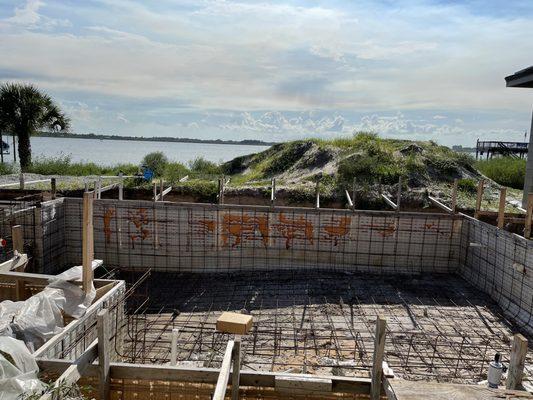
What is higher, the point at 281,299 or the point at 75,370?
the point at 75,370

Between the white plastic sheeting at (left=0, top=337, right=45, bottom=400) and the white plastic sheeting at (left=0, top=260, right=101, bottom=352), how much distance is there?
103 cm

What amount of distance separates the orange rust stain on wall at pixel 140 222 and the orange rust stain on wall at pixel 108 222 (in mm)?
481

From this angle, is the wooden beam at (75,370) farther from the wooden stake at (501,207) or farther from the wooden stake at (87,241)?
the wooden stake at (501,207)

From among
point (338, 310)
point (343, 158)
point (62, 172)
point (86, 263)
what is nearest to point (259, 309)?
point (338, 310)

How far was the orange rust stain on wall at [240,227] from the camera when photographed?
11180 millimetres

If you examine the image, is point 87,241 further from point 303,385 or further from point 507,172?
point 507,172

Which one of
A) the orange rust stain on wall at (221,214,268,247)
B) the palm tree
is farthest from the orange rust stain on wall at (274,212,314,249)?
the palm tree

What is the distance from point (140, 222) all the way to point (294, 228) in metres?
4.04

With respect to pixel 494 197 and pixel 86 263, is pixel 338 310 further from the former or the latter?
pixel 494 197

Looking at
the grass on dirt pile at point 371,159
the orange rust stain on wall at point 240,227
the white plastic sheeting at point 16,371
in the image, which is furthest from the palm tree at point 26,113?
the white plastic sheeting at point 16,371

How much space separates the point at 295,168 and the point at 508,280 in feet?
39.2

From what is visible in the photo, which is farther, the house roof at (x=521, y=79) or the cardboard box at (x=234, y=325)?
the house roof at (x=521, y=79)

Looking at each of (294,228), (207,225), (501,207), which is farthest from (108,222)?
(501,207)

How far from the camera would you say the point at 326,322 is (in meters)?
8.19
